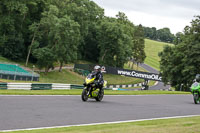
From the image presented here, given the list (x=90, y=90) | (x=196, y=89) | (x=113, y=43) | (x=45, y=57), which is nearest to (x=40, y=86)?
(x=90, y=90)

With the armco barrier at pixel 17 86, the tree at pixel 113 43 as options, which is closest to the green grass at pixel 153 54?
the tree at pixel 113 43

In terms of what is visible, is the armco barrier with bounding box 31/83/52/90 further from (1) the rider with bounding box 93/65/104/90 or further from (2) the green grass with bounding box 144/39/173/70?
(2) the green grass with bounding box 144/39/173/70

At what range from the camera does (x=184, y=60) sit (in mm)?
48844

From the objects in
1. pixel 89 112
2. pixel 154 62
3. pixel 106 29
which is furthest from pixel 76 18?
pixel 89 112

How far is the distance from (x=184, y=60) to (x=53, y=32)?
2858cm

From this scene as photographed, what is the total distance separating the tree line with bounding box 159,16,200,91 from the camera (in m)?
48.1

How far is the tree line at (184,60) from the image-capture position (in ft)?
158

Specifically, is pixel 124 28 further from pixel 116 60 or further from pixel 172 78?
pixel 172 78

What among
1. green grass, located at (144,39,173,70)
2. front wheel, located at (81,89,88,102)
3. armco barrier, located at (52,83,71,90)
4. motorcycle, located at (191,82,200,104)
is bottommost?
armco barrier, located at (52,83,71,90)

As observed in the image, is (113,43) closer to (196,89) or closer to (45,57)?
(45,57)

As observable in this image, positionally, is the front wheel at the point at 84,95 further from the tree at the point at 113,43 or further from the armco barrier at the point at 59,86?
the tree at the point at 113,43

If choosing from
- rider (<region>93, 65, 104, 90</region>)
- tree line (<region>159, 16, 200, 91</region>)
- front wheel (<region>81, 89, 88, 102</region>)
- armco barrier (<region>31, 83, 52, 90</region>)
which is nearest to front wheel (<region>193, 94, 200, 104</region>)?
rider (<region>93, 65, 104, 90</region>)

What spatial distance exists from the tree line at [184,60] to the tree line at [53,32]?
2196 centimetres

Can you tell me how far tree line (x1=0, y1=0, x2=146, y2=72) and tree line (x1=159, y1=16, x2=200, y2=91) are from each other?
2196 cm
